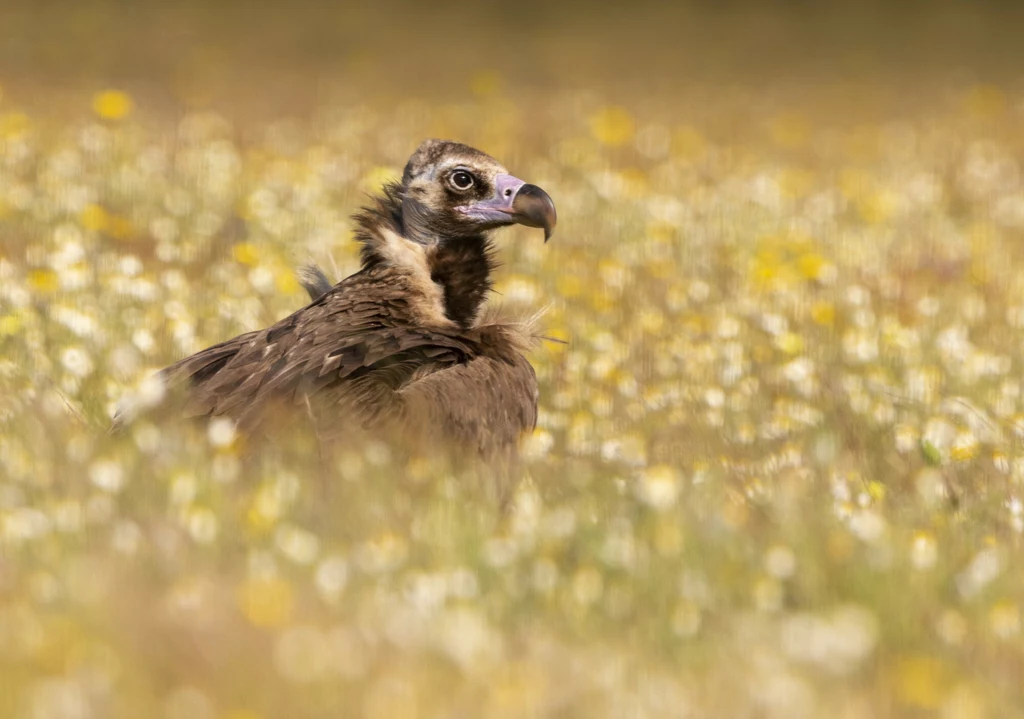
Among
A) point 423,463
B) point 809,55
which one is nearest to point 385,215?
point 423,463

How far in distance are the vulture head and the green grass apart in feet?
3.19

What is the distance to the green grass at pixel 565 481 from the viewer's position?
342 cm

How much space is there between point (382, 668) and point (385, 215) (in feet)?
10.2

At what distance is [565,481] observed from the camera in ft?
16.6

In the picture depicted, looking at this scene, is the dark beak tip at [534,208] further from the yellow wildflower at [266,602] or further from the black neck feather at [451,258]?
the yellow wildflower at [266,602]

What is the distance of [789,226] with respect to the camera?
39.4 feet

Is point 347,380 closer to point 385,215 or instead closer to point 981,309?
point 385,215

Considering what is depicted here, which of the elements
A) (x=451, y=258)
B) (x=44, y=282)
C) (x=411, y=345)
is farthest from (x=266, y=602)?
(x=44, y=282)

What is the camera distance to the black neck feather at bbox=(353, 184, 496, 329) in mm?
5985

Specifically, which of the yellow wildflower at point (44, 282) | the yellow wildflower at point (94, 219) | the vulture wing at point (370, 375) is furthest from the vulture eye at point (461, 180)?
the yellow wildflower at point (94, 219)

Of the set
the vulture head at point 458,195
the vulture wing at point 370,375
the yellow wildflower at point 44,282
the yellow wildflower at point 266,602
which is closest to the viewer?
the yellow wildflower at point 266,602

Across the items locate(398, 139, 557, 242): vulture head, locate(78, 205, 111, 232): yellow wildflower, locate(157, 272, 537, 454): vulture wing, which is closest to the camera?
locate(157, 272, 537, 454): vulture wing

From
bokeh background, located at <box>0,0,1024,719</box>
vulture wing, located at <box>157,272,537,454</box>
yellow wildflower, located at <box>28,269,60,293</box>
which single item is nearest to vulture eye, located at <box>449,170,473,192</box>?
vulture wing, located at <box>157,272,537,454</box>

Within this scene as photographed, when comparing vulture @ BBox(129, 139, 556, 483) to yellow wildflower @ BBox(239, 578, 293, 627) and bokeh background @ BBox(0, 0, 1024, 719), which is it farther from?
yellow wildflower @ BBox(239, 578, 293, 627)
